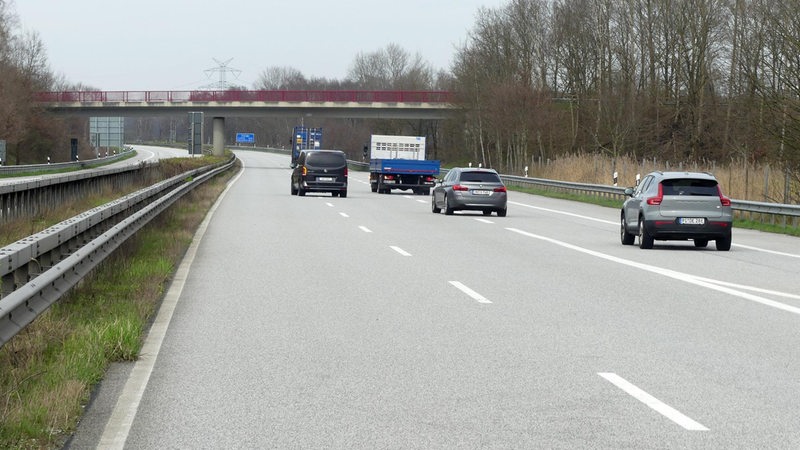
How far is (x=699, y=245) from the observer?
2314 cm

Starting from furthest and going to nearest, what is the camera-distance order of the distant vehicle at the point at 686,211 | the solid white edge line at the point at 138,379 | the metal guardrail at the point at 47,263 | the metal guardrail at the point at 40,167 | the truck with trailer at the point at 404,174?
the metal guardrail at the point at 40,167 < the truck with trailer at the point at 404,174 < the distant vehicle at the point at 686,211 < the metal guardrail at the point at 47,263 < the solid white edge line at the point at 138,379

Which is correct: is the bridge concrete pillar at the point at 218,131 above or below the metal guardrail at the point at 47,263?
above

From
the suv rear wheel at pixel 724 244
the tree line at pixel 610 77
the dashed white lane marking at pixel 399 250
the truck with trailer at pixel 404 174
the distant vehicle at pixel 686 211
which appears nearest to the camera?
the dashed white lane marking at pixel 399 250

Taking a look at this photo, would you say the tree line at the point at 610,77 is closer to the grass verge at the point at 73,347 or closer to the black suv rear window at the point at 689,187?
the black suv rear window at the point at 689,187

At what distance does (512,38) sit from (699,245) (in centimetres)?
6796

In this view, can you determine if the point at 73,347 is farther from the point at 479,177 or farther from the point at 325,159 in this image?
the point at 325,159

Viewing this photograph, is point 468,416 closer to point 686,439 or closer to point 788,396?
point 686,439

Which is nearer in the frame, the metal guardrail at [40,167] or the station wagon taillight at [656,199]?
the station wagon taillight at [656,199]

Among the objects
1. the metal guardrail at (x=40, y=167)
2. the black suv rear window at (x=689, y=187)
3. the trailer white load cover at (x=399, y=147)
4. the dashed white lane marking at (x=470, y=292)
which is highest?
the trailer white load cover at (x=399, y=147)

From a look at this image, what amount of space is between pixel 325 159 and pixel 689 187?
2457 centimetres

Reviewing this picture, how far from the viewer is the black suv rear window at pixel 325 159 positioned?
1770 inches

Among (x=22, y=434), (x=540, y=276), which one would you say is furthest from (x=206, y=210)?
(x=22, y=434)

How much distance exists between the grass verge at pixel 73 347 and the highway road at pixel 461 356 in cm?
19

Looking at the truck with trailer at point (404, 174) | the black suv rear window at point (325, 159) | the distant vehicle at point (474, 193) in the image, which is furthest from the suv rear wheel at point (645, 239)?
the truck with trailer at point (404, 174)
